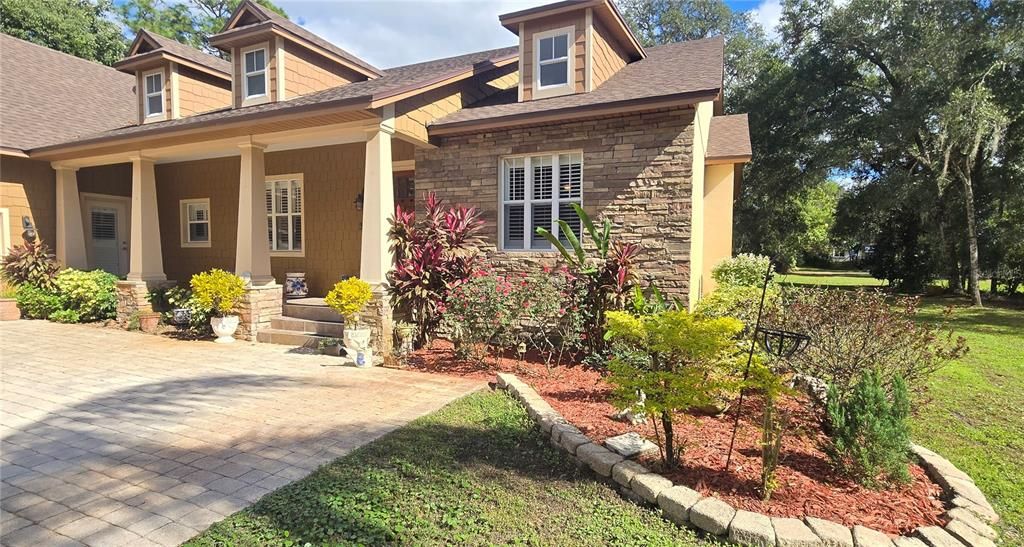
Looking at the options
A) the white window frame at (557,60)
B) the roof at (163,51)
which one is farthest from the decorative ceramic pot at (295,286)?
the white window frame at (557,60)

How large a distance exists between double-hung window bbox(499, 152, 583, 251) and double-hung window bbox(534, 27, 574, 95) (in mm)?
1627

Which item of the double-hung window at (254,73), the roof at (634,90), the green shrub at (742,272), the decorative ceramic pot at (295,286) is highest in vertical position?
the double-hung window at (254,73)

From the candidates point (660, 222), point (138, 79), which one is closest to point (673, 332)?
point (660, 222)

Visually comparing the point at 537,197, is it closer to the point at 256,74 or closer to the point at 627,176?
the point at 627,176

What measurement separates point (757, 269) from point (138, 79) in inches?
574

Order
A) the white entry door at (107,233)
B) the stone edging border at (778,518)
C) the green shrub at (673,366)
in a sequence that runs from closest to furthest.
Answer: the stone edging border at (778,518)
the green shrub at (673,366)
the white entry door at (107,233)

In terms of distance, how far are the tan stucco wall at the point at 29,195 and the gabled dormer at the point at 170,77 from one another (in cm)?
269

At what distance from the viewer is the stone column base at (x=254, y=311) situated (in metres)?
8.89

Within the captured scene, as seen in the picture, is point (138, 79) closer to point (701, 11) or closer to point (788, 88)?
point (788, 88)

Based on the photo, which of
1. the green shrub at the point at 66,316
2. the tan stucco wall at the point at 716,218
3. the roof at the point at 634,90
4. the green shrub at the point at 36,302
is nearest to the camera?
the roof at the point at 634,90

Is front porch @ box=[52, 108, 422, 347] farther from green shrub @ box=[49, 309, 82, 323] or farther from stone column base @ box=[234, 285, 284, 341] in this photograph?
green shrub @ box=[49, 309, 82, 323]

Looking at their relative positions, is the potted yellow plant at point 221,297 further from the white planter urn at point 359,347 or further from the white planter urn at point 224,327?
the white planter urn at point 359,347

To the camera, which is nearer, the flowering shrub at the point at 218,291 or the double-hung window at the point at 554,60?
the flowering shrub at the point at 218,291

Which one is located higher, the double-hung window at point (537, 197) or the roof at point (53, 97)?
the roof at point (53, 97)
